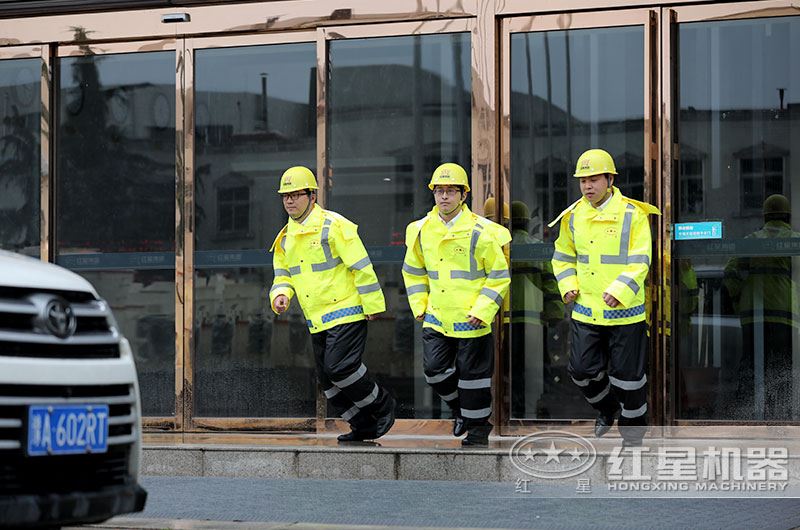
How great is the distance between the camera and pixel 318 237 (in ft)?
34.0

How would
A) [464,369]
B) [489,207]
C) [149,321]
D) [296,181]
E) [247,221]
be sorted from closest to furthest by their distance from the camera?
[464,369], [296,181], [489,207], [247,221], [149,321]

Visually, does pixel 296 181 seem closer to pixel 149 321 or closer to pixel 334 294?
pixel 334 294

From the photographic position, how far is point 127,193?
12.0 metres

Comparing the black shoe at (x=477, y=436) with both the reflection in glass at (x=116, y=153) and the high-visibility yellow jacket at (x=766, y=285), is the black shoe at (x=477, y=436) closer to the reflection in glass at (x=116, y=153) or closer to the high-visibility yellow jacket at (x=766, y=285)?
the high-visibility yellow jacket at (x=766, y=285)

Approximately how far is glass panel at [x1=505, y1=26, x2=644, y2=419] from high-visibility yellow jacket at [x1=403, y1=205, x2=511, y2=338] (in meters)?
0.82

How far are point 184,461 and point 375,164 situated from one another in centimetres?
270

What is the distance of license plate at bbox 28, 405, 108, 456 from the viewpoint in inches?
196

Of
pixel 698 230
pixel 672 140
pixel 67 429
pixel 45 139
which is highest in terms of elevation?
pixel 45 139

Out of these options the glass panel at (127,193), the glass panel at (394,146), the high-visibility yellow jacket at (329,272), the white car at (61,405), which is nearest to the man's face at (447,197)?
the high-visibility yellow jacket at (329,272)

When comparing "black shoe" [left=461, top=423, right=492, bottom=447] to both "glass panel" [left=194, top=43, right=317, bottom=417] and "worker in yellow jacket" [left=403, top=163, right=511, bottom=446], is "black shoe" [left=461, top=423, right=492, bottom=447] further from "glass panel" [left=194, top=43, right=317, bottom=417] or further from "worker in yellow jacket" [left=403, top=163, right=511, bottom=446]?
"glass panel" [left=194, top=43, right=317, bottom=417]

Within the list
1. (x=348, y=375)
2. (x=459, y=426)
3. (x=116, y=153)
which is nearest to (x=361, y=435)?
(x=348, y=375)

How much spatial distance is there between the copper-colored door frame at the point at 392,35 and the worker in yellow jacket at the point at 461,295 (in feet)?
2.47

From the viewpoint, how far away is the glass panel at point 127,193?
11891 millimetres

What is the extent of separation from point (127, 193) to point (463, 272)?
10.5ft
